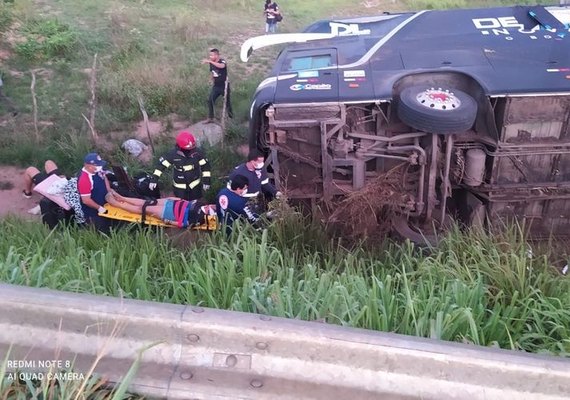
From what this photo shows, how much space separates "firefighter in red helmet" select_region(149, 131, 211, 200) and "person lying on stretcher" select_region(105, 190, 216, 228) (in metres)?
0.48

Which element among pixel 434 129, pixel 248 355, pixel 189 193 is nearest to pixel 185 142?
pixel 189 193

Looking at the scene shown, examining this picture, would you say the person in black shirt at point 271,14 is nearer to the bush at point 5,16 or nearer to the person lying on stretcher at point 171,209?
the bush at point 5,16

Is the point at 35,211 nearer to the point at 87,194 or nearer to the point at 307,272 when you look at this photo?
the point at 87,194

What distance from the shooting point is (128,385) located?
6.20 ft

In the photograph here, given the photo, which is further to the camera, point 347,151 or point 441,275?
point 347,151

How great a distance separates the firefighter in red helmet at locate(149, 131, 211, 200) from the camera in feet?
20.0

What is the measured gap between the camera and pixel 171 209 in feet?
18.3

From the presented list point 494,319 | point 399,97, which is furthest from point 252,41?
point 494,319

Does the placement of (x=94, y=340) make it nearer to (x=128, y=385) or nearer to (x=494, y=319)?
(x=128, y=385)

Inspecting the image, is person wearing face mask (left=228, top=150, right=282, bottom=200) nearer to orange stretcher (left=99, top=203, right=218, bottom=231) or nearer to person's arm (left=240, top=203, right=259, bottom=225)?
person's arm (left=240, top=203, right=259, bottom=225)

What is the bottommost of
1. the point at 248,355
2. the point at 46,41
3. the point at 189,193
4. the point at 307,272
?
the point at 46,41

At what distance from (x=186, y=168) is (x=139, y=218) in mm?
801

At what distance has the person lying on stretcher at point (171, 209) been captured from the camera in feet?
17.9

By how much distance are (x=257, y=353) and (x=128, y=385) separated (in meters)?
0.44
